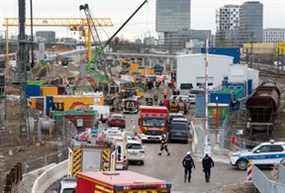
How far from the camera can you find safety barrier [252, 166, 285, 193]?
56.6 ft

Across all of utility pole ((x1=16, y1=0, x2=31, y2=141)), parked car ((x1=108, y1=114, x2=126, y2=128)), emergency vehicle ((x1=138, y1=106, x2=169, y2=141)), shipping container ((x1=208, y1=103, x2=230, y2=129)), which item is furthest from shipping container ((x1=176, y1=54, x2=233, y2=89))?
utility pole ((x1=16, y1=0, x2=31, y2=141))

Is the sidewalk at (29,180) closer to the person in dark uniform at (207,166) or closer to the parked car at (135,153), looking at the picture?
the parked car at (135,153)

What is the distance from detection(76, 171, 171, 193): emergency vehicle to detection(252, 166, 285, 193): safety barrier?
4.23 metres

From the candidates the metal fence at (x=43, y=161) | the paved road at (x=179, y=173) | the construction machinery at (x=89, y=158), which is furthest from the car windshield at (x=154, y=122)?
the construction machinery at (x=89, y=158)

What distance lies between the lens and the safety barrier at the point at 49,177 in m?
24.1

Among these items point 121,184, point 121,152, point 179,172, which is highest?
point 121,184

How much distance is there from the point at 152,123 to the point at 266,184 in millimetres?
24206

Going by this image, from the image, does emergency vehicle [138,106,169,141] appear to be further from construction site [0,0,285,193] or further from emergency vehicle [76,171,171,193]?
emergency vehicle [76,171,171,193]

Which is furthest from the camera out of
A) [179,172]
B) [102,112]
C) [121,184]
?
[102,112]

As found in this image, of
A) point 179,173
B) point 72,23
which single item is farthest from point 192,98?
point 72,23

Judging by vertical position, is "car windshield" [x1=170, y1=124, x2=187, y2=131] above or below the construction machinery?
below

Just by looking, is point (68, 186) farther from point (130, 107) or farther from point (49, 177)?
point (130, 107)

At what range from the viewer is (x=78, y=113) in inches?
1759

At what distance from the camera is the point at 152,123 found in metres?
43.5
